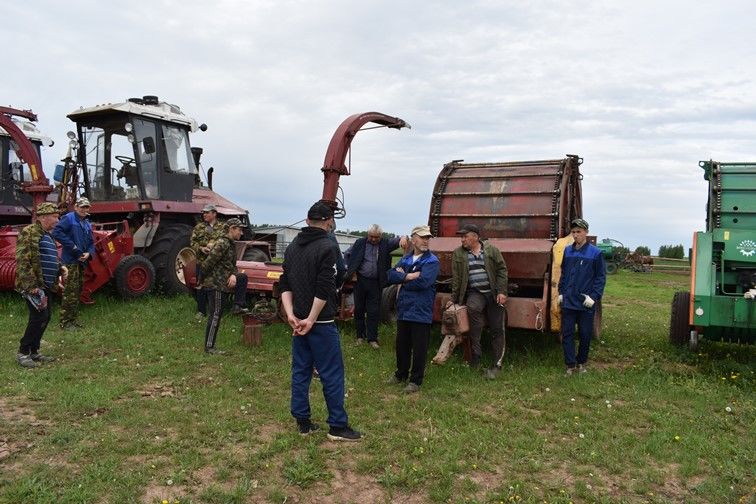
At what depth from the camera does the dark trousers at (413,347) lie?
6.04m

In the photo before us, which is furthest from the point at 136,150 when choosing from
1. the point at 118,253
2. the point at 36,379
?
the point at 36,379

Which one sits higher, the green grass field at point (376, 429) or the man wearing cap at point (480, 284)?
the man wearing cap at point (480, 284)

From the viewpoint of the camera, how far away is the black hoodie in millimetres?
4609

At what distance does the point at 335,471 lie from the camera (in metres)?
4.25

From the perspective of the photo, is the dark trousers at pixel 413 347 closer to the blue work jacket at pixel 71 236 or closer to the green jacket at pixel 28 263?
the green jacket at pixel 28 263

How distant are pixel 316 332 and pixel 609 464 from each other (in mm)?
2401

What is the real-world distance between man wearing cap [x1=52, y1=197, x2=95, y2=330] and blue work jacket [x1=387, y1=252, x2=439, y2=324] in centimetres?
480

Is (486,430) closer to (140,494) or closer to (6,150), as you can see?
(140,494)

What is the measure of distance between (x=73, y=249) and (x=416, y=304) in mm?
5085

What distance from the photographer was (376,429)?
503cm

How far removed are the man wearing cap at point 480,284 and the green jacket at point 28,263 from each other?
4.61m

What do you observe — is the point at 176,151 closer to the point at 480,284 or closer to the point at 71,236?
the point at 71,236

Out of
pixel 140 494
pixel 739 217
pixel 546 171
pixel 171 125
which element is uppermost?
pixel 171 125

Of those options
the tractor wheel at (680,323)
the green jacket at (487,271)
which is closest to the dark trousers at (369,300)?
the green jacket at (487,271)
